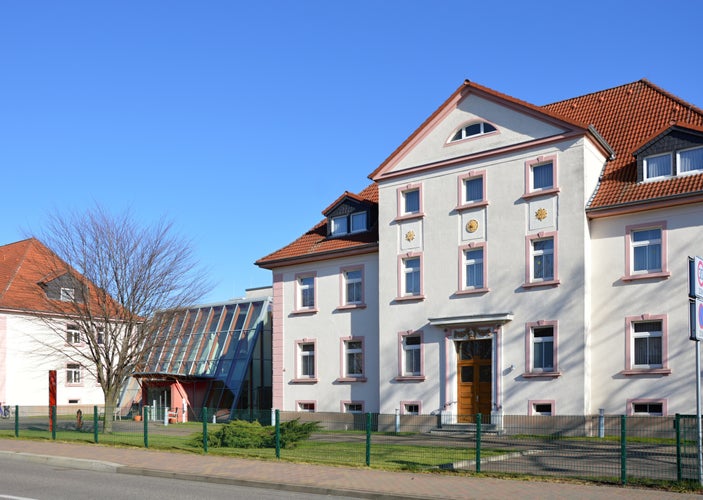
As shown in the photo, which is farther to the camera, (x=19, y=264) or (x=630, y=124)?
(x=19, y=264)

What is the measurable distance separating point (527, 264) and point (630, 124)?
21.5ft

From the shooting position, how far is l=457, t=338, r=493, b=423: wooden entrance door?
27906 millimetres

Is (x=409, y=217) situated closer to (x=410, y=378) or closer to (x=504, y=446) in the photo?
(x=410, y=378)

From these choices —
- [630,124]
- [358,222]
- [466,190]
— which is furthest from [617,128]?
[358,222]

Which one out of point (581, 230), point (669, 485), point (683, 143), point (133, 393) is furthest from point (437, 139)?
point (133, 393)

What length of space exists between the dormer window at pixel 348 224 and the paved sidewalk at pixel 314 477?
47.5 ft

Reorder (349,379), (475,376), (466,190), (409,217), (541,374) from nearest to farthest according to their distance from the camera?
(541,374), (475,376), (466,190), (409,217), (349,379)

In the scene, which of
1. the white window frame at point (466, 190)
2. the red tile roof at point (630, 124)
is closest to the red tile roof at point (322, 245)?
the white window frame at point (466, 190)

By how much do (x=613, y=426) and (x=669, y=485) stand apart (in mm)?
11227

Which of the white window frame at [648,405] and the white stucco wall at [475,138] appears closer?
the white window frame at [648,405]

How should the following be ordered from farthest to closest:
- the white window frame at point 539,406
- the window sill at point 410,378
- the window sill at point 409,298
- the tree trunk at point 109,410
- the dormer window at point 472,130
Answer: the window sill at point 409,298, the window sill at point 410,378, the dormer window at point 472,130, the tree trunk at point 109,410, the white window frame at point 539,406

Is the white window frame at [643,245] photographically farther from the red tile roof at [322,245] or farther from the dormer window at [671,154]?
the red tile roof at [322,245]

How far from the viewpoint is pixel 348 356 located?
32.6 m

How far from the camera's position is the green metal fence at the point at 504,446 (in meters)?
14.5
